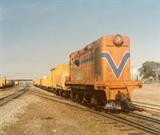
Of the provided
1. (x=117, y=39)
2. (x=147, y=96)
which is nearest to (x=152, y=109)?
(x=117, y=39)

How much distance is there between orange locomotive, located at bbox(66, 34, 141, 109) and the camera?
18.5m

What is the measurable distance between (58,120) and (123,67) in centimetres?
575

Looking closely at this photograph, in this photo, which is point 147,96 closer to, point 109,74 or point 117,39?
point 109,74

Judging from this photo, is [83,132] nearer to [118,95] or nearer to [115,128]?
[115,128]

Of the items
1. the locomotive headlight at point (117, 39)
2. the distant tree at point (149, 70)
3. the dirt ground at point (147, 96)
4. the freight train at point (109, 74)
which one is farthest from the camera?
the distant tree at point (149, 70)

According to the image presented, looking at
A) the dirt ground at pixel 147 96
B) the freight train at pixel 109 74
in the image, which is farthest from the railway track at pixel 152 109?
the dirt ground at pixel 147 96

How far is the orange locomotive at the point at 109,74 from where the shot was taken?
18478mm

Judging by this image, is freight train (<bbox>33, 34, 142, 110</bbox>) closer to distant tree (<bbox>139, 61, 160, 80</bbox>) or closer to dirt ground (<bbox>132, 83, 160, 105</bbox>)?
dirt ground (<bbox>132, 83, 160, 105</bbox>)

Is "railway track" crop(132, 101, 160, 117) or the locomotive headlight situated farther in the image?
the locomotive headlight

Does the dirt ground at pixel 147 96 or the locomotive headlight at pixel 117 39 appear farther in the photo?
the dirt ground at pixel 147 96

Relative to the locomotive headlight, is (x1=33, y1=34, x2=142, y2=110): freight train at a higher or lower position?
lower

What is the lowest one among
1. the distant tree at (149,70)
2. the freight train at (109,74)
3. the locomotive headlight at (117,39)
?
the freight train at (109,74)

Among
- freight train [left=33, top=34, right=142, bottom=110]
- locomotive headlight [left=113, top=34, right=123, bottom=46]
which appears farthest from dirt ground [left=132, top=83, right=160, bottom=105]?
locomotive headlight [left=113, top=34, right=123, bottom=46]

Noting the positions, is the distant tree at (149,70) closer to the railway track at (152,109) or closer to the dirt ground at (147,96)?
the dirt ground at (147,96)
